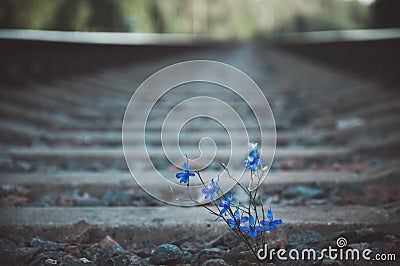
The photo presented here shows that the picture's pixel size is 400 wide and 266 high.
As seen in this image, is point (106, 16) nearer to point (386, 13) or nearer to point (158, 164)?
point (386, 13)

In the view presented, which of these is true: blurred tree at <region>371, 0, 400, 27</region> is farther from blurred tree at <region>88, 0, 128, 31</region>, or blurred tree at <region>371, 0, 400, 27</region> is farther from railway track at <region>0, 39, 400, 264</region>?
blurred tree at <region>88, 0, 128, 31</region>

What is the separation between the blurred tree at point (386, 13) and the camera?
6.75 m

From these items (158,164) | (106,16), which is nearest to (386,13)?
(158,164)

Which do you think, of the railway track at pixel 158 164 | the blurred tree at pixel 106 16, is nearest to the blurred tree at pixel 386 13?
the railway track at pixel 158 164

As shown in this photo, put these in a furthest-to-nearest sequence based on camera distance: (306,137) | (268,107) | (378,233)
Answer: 1. (268,107)
2. (306,137)
3. (378,233)

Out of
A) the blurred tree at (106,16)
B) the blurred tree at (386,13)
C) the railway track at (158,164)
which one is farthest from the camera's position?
the blurred tree at (106,16)

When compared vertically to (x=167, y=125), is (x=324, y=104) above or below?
above

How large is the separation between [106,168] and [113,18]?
60.6 feet

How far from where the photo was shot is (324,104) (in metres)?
4.20

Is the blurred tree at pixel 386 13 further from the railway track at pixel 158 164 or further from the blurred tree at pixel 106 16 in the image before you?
the blurred tree at pixel 106 16

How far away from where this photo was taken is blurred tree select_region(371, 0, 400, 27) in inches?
266

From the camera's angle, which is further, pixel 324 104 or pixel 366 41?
pixel 366 41

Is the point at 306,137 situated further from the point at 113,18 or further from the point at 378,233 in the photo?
Result: the point at 113,18

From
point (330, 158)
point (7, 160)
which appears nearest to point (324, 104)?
point (330, 158)
